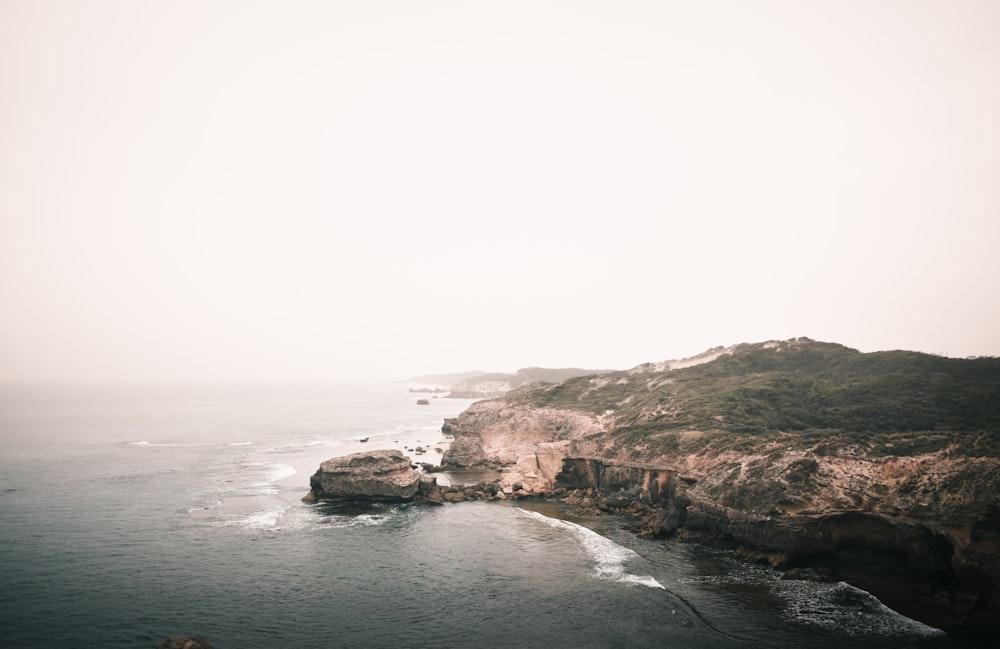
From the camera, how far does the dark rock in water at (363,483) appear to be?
62.5 m

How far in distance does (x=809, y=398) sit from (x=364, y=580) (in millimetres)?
69655

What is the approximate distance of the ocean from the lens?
30297 mm

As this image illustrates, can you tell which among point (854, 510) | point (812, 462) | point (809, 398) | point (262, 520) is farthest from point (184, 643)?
point (809, 398)

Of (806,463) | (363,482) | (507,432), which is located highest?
(806,463)

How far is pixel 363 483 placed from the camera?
62469mm

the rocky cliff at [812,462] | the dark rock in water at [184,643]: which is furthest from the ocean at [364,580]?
the dark rock in water at [184,643]

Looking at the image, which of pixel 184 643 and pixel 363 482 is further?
pixel 363 482

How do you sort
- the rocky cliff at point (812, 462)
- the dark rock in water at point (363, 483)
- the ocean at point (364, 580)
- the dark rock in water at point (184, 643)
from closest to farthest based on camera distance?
the dark rock in water at point (184, 643), the ocean at point (364, 580), the rocky cliff at point (812, 462), the dark rock in water at point (363, 483)

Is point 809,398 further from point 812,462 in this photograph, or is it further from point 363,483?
point 363,483

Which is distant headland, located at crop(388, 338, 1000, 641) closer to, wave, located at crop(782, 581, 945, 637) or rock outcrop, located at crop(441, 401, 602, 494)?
rock outcrop, located at crop(441, 401, 602, 494)

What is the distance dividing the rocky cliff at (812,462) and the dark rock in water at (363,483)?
14813 millimetres

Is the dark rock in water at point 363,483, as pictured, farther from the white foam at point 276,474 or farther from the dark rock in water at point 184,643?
the dark rock in water at point 184,643

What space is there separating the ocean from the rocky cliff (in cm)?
359

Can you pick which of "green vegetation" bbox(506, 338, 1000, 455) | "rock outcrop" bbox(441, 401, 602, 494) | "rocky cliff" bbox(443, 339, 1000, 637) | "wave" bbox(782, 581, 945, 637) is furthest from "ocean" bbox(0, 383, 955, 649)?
"rock outcrop" bbox(441, 401, 602, 494)
